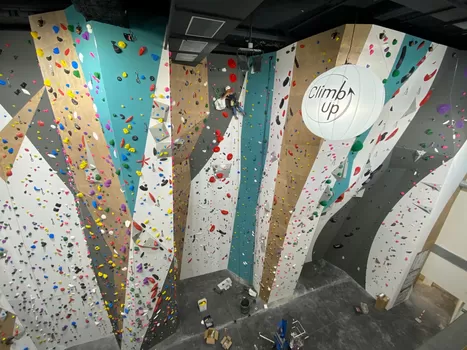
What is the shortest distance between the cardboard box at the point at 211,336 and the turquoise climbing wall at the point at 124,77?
97.9 inches

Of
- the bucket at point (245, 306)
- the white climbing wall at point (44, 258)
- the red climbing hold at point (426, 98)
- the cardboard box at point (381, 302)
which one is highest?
the red climbing hold at point (426, 98)

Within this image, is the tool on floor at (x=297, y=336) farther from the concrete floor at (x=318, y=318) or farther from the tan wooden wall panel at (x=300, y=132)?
the tan wooden wall panel at (x=300, y=132)

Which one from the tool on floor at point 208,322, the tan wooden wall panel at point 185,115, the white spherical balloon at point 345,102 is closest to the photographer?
the white spherical balloon at point 345,102

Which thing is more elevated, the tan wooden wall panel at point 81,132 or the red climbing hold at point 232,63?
the red climbing hold at point 232,63

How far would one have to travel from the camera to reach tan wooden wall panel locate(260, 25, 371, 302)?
195cm

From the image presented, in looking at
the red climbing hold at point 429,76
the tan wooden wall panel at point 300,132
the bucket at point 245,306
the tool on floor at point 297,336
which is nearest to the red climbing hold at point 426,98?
the red climbing hold at point 429,76

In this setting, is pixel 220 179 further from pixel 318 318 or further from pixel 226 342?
pixel 318 318

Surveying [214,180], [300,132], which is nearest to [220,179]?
[214,180]

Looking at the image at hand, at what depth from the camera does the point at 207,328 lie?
A: 130 inches

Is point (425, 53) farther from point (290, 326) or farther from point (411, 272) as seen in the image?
point (290, 326)

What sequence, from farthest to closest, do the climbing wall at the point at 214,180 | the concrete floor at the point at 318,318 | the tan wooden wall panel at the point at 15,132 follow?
1. the concrete floor at the point at 318,318
2. the climbing wall at the point at 214,180
3. the tan wooden wall panel at the point at 15,132

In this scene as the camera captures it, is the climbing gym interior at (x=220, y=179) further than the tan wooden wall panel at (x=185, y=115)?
No

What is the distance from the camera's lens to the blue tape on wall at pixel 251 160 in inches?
116

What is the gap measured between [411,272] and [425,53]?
3203 mm
